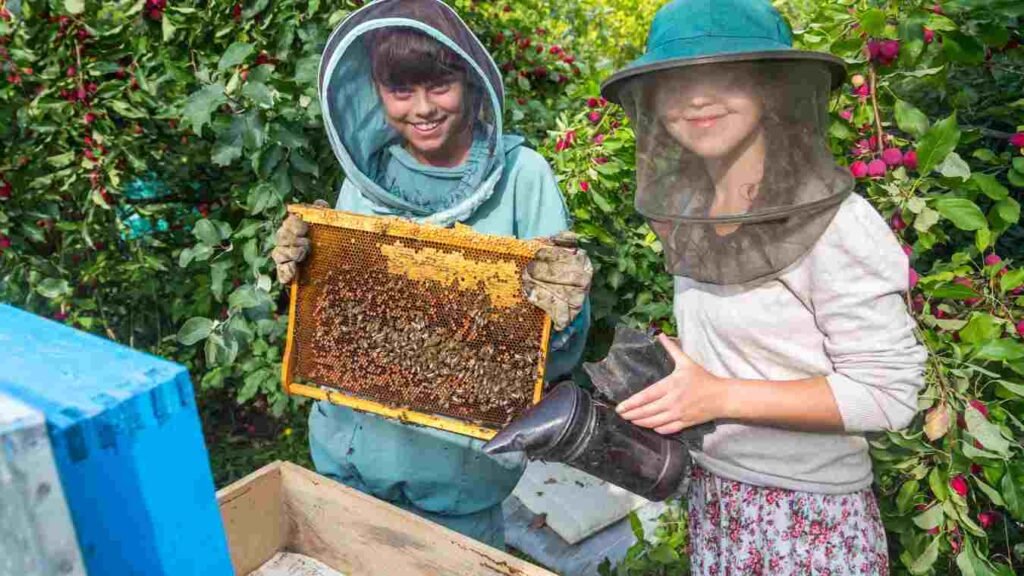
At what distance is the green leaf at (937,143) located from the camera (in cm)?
162

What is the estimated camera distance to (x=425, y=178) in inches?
80.2

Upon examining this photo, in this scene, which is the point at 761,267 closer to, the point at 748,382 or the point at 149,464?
the point at 748,382

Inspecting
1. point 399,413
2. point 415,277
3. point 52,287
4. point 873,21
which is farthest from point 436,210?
point 52,287

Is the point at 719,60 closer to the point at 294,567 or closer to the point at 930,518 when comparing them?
the point at 930,518

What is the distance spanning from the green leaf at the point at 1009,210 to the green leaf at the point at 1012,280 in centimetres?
15

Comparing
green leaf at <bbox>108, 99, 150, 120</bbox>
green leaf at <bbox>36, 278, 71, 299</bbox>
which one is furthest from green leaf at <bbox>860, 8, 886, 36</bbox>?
green leaf at <bbox>36, 278, 71, 299</bbox>

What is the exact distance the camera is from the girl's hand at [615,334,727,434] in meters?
1.46

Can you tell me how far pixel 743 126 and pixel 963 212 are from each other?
2.21ft

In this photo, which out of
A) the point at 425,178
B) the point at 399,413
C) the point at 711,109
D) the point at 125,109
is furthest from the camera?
the point at 125,109

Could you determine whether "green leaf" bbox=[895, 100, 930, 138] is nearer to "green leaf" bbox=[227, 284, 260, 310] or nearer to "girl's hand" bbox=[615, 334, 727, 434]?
"girl's hand" bbox=[615, 334, 727, 434]

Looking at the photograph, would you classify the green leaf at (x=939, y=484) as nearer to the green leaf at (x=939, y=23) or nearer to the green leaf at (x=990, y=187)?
the green leaf at (x=990, y=187)

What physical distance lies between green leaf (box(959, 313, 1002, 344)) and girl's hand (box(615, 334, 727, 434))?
0.63 meters

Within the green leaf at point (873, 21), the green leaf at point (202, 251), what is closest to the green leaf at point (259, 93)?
the green leaf at point (202, 251)

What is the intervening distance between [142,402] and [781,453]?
1.27m
